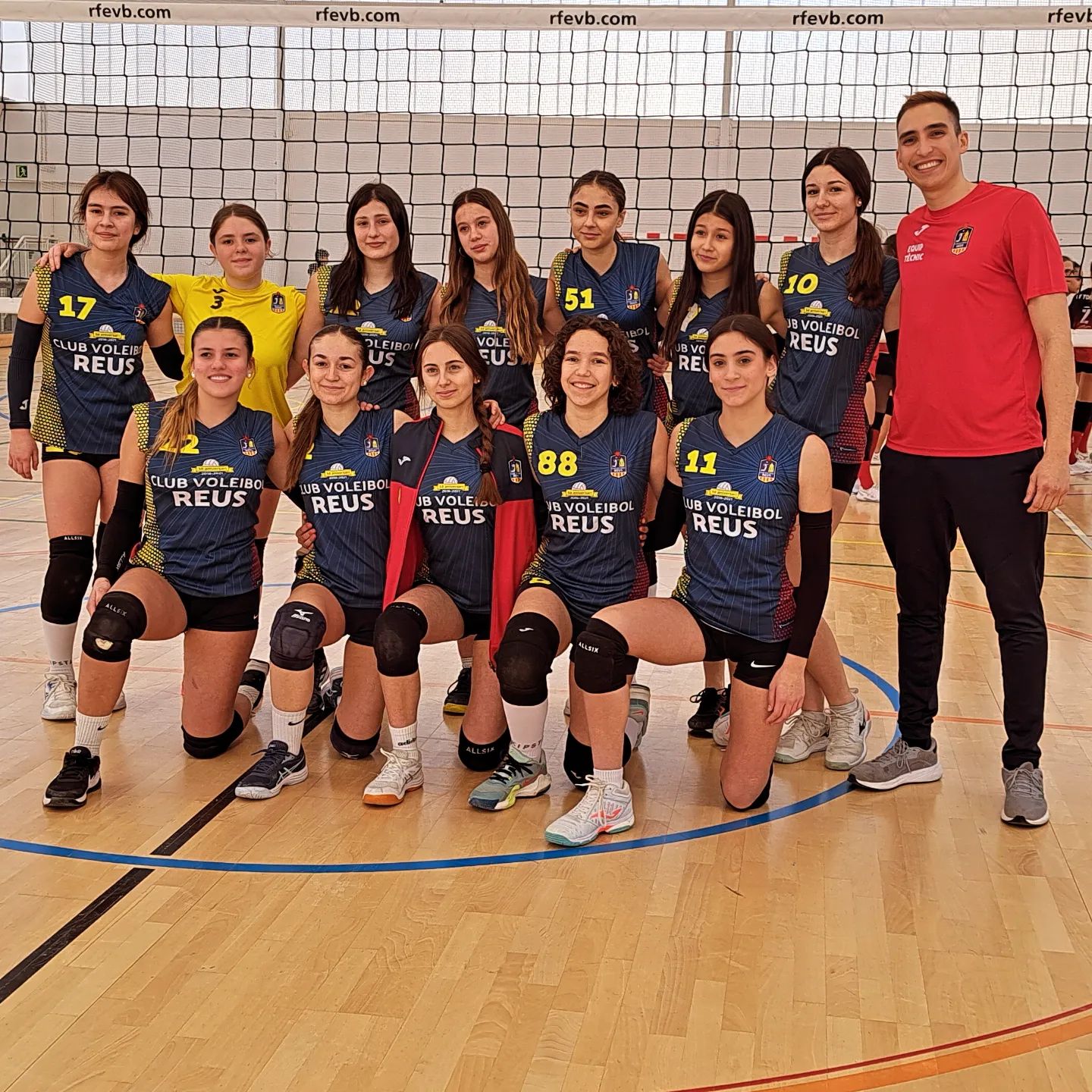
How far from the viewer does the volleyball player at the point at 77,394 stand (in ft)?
13.1

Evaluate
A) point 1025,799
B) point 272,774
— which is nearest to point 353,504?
point 272,774

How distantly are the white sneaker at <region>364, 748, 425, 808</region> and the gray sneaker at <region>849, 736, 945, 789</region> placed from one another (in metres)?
1.23

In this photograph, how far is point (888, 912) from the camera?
9.33ft

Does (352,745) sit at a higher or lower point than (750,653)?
lower

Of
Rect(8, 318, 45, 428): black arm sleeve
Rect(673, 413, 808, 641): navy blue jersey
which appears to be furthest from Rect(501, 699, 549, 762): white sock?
Rect(8, 318, 45, 428): black arm sleeve

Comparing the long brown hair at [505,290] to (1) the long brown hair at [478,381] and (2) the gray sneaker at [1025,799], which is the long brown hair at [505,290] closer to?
(1) the long brown hair at [478,381]

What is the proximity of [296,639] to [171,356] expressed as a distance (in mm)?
1309

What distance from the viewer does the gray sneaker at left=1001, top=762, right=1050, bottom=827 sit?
10.9 ft

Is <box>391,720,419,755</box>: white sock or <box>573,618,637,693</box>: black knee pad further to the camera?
<box>391,720,419,755</box>: white sock

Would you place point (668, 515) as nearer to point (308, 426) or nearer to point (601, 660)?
point (601, 660)

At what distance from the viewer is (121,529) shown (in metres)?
3.64

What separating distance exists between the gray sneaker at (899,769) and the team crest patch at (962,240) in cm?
137

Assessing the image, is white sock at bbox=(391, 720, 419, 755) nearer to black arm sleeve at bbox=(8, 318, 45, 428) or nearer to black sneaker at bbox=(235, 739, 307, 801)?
black sneaker at bbox=(235, 739, 307, 801)

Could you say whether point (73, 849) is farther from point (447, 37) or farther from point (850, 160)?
A: point (447, 37)
